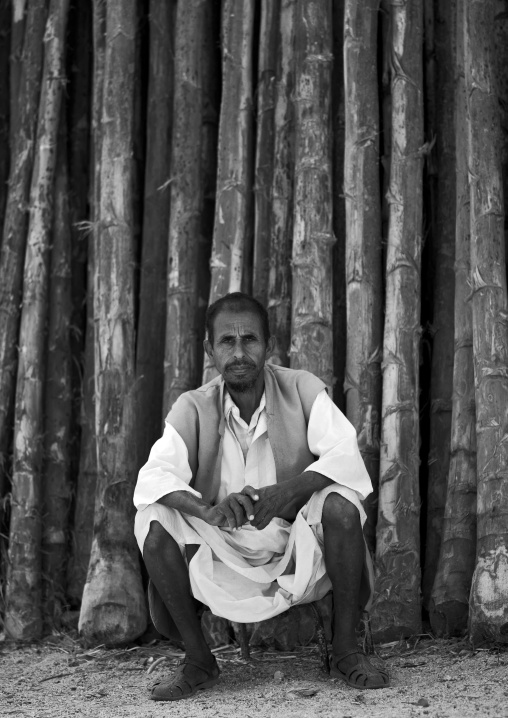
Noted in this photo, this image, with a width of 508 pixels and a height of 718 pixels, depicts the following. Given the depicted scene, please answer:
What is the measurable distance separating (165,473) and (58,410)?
1705mm

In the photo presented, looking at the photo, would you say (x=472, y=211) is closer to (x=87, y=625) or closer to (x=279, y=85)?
(x=279, y=85)

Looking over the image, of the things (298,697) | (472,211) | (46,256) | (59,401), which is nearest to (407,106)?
(472,211)

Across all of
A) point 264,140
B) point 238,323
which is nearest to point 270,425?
point 238,323

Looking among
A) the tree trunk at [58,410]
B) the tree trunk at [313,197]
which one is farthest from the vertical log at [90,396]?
the tree trunk at [313,197]

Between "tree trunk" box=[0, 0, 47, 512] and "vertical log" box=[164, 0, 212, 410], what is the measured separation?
871 mm

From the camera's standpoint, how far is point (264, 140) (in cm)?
457

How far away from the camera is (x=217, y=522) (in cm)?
319

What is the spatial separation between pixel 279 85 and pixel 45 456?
7.55 feet

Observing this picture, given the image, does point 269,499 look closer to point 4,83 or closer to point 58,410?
point 58,410

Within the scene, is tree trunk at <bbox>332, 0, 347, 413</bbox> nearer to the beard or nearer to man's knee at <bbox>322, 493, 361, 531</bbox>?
the beard

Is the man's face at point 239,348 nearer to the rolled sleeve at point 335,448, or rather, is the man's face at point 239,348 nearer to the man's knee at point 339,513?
the rolled sleeve at point 335,448

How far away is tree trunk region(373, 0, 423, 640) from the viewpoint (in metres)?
3.93

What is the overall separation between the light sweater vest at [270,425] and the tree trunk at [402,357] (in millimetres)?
668

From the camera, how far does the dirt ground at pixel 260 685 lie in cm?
292
